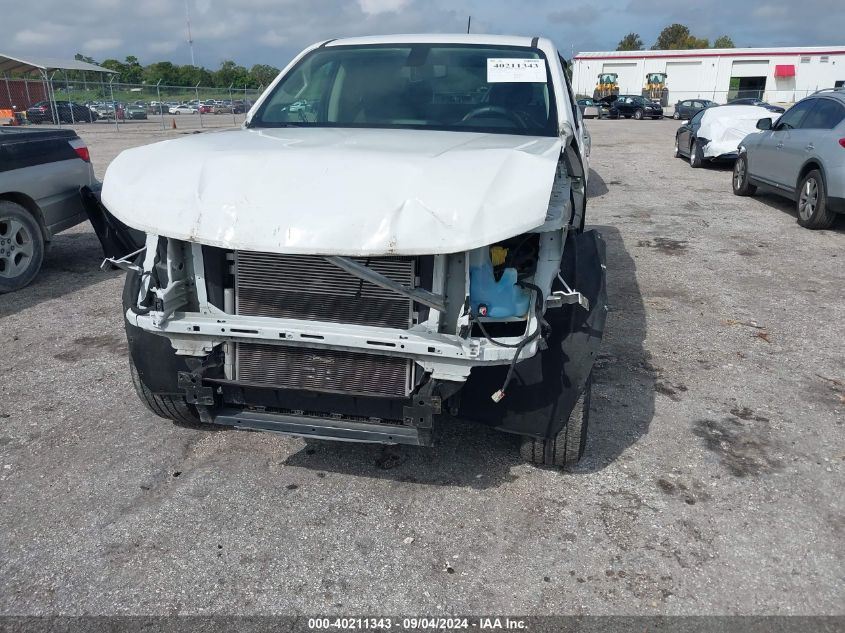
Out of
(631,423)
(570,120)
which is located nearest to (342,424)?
(631,423)

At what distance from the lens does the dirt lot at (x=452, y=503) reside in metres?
2.63

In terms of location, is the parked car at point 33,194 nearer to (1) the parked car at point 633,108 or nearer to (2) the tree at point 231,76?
(1) the parked car at point 633,108

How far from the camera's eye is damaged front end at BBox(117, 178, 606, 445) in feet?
8.68

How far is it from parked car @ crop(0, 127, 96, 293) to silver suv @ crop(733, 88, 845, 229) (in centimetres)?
846

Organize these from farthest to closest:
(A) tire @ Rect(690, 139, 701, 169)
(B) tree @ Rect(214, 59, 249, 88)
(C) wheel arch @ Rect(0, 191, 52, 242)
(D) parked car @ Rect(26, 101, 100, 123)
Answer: (B) tree @ Rect(214, 59, 249, 88), (D) parked car @ Rect(26, 101, 100, 123), (A) tire @ Rect(690, 139, 701, 169), (C) wheel arch @ Rect(0, 191, 52, 242)

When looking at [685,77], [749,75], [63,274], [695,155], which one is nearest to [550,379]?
[63,274]

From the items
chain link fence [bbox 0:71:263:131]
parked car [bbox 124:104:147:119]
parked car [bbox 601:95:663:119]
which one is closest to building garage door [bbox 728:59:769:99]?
parked car [bbox 601:95:663:119]

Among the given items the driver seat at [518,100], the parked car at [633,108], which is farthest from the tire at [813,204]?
the parked car at [633,108]

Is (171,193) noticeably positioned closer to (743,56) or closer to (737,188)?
(737,188)

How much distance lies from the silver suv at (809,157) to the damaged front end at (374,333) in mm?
6799

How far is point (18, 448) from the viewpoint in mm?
3617

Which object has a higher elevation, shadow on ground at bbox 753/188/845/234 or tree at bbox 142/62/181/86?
tree at bbox 142/62/181/86

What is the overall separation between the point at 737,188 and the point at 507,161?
9.90m

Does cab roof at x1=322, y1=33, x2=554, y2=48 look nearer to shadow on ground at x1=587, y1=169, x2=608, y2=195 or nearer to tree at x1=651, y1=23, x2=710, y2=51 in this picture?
shadow on ground at x1=587, y1=169, x2=608, y2=195
